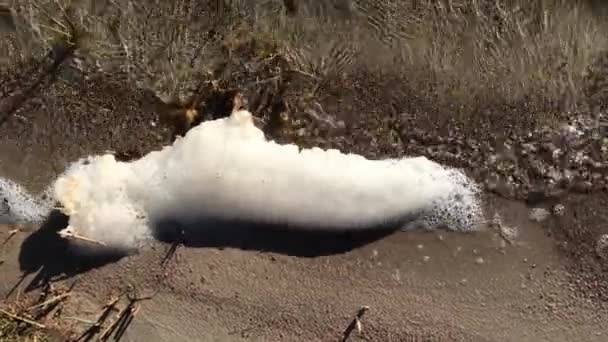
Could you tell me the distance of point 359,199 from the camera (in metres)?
4.71

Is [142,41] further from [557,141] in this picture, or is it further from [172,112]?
[557,141]

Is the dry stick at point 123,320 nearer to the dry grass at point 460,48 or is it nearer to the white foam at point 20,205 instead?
the white foam at point 20,205

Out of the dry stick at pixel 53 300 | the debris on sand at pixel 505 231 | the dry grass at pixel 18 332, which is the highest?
the debris on sand at pixel 505 231

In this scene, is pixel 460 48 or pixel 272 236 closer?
pixel 272 236

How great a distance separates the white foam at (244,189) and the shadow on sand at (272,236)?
0.05m

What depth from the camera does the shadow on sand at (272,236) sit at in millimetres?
4781

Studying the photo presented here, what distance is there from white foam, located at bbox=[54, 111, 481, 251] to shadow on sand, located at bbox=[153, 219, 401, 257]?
0.18ft

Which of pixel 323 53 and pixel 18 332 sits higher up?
pixel 323 53

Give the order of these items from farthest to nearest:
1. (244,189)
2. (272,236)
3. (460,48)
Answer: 1. (460,48)
2. (272,236)
3. (244,189)

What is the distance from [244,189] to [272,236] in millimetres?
418

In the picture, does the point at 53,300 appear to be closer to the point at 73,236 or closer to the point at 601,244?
the point at 73,236

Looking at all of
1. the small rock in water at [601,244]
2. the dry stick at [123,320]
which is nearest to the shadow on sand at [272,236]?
the dry stick at [123,320]

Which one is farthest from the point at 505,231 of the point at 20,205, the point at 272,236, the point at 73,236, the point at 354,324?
the point at 20,205

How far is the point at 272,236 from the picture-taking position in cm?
479
